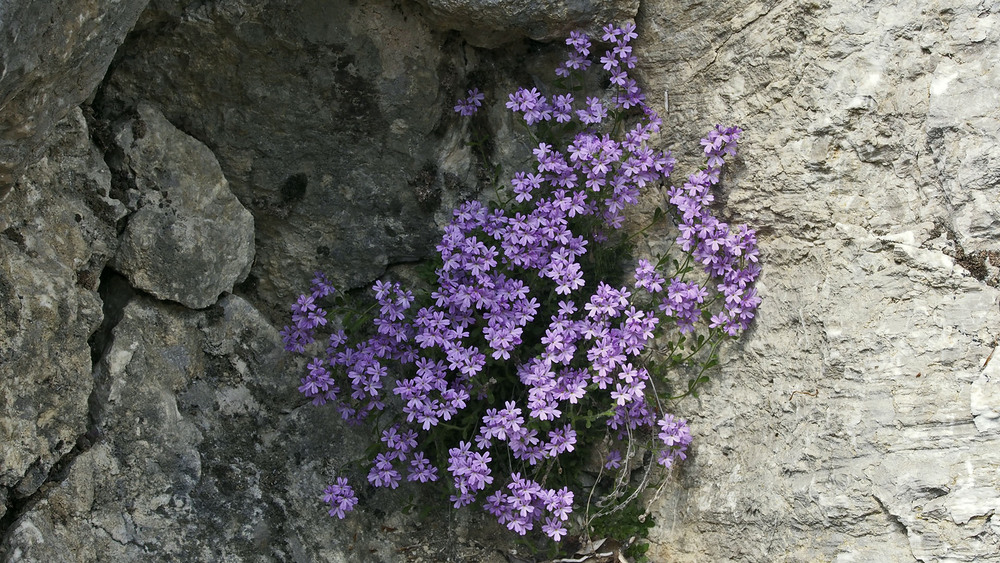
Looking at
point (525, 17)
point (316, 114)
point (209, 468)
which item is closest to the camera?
point (209, 468)

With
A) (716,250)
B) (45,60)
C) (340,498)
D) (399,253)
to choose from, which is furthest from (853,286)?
(45,60)

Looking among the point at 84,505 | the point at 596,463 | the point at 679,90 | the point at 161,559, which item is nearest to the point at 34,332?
the point at 84,505

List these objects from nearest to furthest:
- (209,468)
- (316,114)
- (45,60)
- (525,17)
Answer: (45,60), (209,468), (525,17), (316,114)

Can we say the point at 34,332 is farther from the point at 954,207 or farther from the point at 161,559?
the point at 954,207

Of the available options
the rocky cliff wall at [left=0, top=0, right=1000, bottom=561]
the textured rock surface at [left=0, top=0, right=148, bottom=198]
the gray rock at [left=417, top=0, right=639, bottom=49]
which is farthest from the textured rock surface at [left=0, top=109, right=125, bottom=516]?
the gray rock at [left=417, top=0, right=639, bottom=49]

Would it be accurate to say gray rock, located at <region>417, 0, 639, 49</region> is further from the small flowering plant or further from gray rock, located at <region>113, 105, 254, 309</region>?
gray rock, located at <region>113, 105, 254, 309</region>

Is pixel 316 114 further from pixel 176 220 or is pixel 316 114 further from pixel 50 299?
pixel 50 299

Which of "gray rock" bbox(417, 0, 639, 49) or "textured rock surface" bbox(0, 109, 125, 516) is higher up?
"gray rock" bbox(417, 0, 639, 49)
